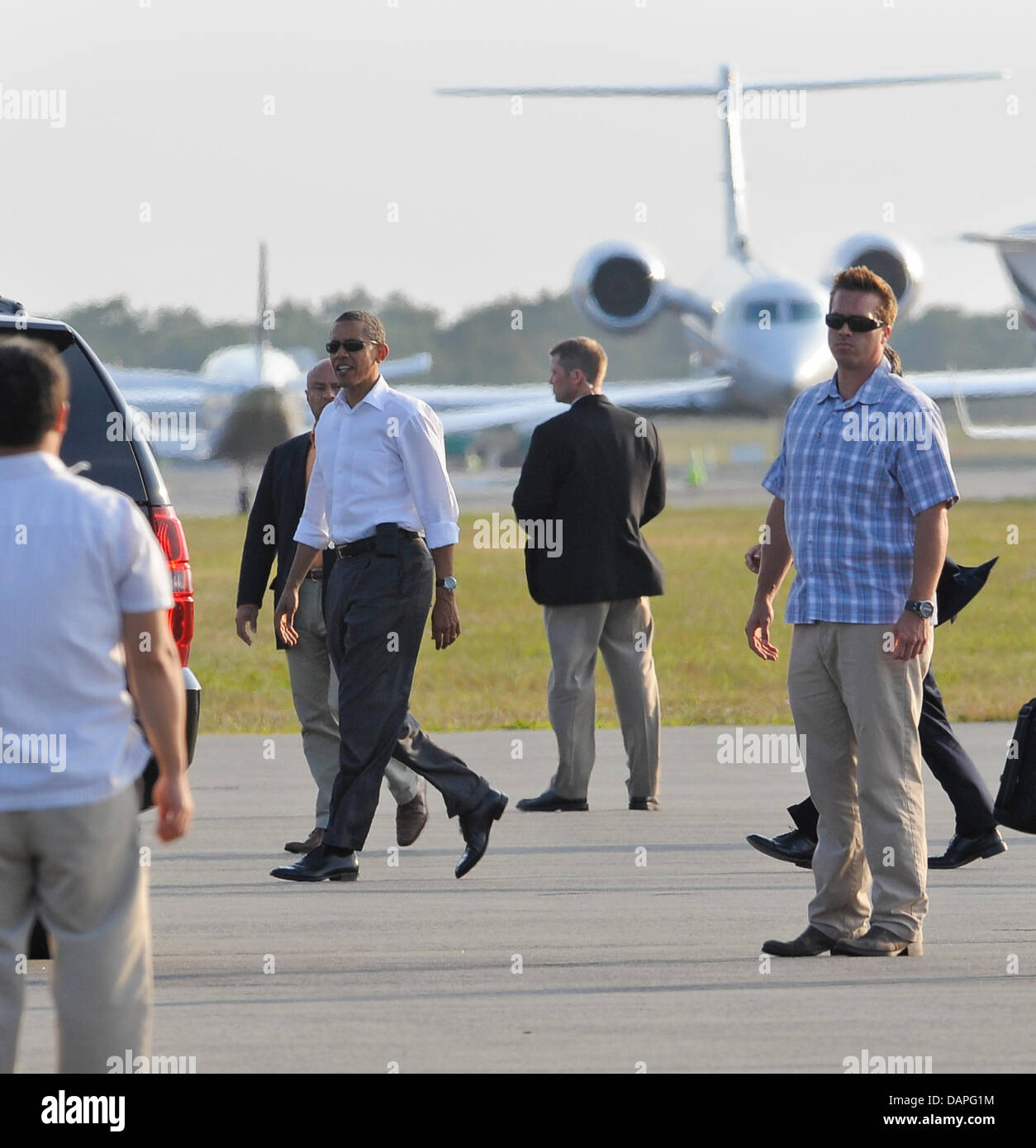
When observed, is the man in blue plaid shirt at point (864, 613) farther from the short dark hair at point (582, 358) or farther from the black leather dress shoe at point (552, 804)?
the short dark hair at point (582, 358)

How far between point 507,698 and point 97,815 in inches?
459

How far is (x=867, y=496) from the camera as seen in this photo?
21.0ft

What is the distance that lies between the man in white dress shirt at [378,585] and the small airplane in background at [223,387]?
39999mm

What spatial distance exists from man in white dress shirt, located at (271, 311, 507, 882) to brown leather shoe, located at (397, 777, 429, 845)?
0.99 metres

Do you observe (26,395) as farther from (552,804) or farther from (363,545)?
(552,804)

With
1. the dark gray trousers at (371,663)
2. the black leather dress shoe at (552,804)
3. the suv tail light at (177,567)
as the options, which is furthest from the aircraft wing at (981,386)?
the suv tail light at (177,567)

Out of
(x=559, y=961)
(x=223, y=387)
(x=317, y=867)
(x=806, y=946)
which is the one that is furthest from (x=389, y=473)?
(x=223, y=387)

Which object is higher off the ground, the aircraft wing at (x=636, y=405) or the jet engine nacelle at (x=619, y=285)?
the jet engine nacelle at (x=619, y=285)

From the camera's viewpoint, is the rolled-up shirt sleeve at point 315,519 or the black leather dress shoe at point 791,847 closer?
the black leather dress shoe at point 791,847

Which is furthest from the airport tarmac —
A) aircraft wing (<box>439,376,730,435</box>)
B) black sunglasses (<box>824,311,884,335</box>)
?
aircraft wing (<box>439,376,730,435</box>)

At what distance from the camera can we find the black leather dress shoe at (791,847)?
298 inches

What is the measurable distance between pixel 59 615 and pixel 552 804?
6106 millimetres
